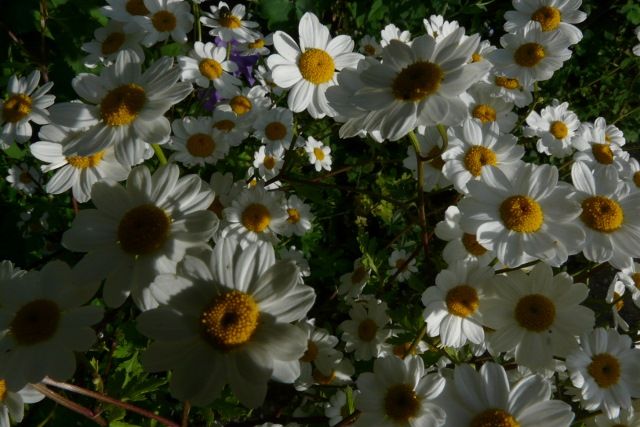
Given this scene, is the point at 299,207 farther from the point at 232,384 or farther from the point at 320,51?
the point at 232,384

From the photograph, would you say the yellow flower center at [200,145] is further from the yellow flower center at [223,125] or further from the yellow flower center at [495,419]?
the yellow flower center at [495,419]

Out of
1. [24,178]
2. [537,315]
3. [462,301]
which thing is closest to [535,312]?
[537,315]

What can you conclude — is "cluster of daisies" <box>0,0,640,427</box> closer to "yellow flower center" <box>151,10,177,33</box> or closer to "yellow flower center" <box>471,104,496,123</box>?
"yellow flower center" <box>471,104,496,123</box>

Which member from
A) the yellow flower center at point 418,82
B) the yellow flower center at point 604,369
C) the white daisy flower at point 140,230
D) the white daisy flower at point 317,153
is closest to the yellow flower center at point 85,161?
the white daisy flower at point 140,230

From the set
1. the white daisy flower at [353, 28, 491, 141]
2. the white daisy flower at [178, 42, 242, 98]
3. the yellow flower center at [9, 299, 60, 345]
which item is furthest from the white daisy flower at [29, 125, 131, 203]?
the white daisy flower at [178, 42, 242, 98]

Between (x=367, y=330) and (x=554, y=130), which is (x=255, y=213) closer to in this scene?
(x=367, y=330)

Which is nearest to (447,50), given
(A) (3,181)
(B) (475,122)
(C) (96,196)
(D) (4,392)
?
(B) (475,122)
